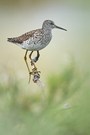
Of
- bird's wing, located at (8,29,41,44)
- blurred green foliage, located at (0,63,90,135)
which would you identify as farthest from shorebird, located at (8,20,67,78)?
blurred green foliage, located at (0,63,90,135)

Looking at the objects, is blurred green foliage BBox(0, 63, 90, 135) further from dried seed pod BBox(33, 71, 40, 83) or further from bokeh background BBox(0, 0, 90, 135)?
dried seed pod BBox(33, 71, 40, 83)

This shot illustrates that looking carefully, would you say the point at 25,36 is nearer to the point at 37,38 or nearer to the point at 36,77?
Result: the point at 37,38

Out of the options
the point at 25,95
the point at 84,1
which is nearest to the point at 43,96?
the point at 25,95

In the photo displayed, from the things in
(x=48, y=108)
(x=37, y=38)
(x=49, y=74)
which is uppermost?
(x=37, y=38)

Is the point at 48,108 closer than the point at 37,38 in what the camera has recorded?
Yes

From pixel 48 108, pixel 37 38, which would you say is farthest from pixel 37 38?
pixel 48 108

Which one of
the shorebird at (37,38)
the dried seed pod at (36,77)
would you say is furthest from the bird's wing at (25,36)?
the dried seed pod at (36,77)

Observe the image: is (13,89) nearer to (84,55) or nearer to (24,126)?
(24,126)

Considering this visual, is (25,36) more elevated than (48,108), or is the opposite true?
(25,36)
